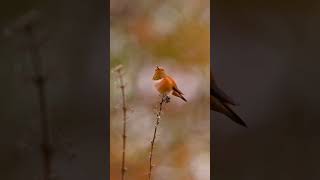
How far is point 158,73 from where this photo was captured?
1722 millimetres

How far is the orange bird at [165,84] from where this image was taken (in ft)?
5.64

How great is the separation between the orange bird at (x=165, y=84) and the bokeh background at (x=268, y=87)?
0.58 feet

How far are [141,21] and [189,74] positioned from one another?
0.29 metres

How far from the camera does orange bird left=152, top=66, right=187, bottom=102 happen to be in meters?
1.72
